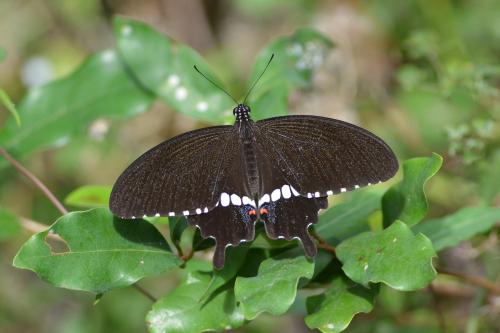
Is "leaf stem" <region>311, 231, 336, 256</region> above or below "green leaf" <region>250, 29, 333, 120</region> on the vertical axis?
below

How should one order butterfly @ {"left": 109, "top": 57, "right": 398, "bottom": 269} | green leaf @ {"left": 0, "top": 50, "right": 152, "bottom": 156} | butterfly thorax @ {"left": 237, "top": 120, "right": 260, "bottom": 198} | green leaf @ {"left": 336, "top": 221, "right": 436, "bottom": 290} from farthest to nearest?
green leaf @ {"left": 0, "top": 50, "right": 152, "bottom": 156} < butterfly thorax @ {"left": 237, "top": 120, "right": 260, "bottom": 198} < butterfly @ {"left": 109, "top": 57, "right": 398, "bottom": 269} < green leaf @ {"left": 336, "top": 221, "right": 436, "bottom": 290}

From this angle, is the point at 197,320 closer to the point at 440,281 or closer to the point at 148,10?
the point at 440,281

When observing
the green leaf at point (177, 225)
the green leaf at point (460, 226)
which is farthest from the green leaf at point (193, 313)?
the green leaf at point (460, 226)

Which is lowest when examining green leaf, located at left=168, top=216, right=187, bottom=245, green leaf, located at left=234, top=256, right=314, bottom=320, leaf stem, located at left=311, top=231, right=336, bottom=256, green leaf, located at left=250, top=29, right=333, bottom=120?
leaf stem, located at left=311, top=231, right=336, bottom=256

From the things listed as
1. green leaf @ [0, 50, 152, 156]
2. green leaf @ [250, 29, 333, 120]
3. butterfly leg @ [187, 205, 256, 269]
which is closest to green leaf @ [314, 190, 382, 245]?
butterfly leg @ [187, 205, 256, 269]

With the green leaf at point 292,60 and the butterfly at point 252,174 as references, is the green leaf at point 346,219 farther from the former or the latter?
the green leaf at point 292,60

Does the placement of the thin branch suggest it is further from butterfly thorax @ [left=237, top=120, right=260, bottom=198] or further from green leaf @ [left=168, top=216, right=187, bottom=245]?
butterfly thorax @ [left=237, top=120, right=260, bottom=198]
